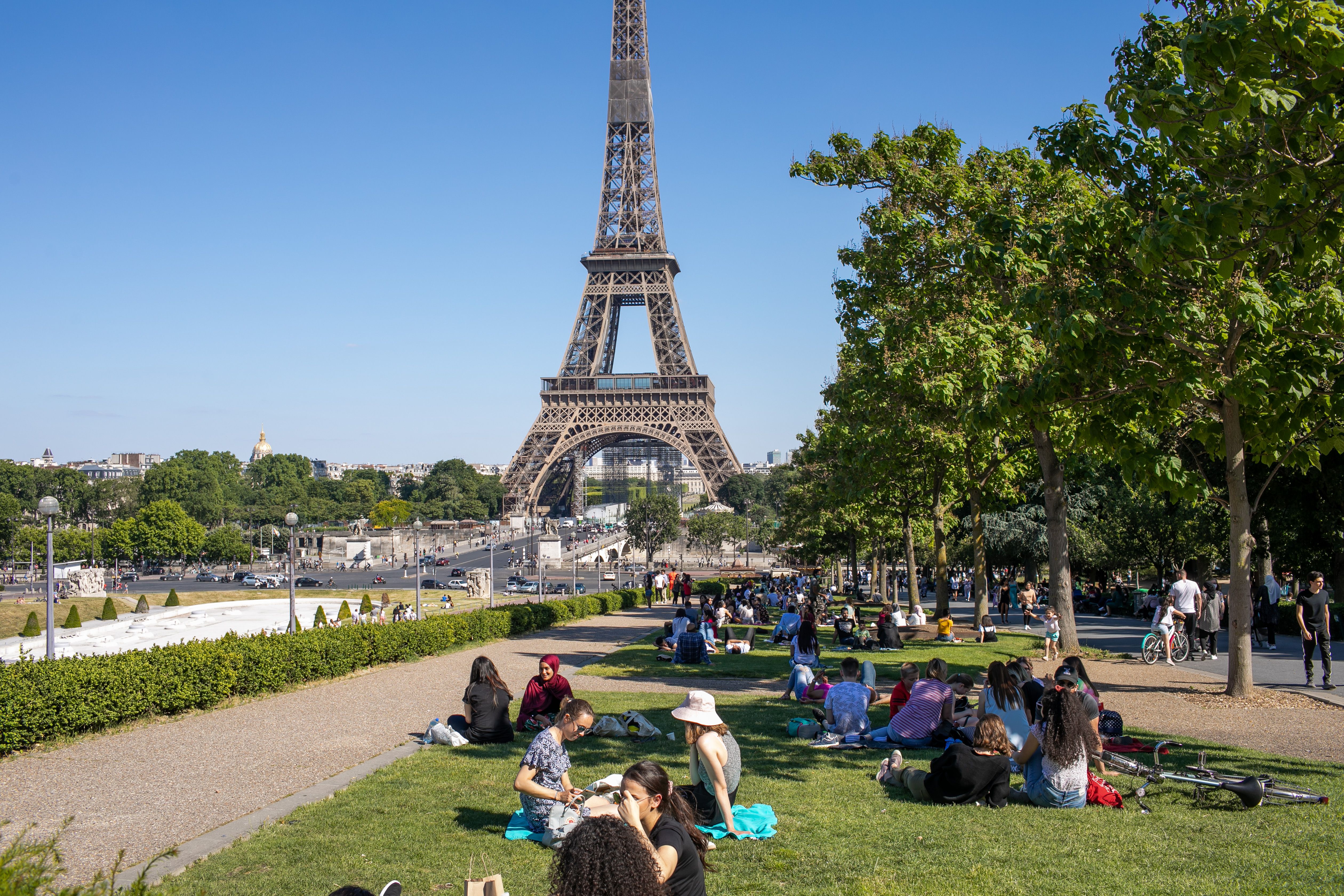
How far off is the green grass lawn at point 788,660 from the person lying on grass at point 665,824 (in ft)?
32.4

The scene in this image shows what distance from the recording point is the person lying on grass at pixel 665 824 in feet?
14.6

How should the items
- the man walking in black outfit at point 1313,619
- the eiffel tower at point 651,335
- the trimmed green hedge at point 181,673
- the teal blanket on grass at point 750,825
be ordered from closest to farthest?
the teal blanket on grass at point 750,825
the trimmed green hedge at point 181,673
the man walking in black outfit at point 1313,619
the eiffel tower at point 651,335

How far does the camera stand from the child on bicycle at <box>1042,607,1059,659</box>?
53.3ft

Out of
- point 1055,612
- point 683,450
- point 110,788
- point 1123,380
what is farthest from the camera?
point 683,450

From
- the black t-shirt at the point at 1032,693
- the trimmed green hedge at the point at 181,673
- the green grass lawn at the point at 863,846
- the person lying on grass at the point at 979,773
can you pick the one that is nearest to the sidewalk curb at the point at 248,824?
the green grass lawn at the point at 863,846

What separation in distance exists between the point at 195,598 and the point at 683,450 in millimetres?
37505

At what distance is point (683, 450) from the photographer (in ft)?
255

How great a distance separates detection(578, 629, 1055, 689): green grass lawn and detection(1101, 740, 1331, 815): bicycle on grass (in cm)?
644

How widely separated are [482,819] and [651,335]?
74074 millimetres

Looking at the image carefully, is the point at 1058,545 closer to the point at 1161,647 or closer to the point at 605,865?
the point at 1161,647

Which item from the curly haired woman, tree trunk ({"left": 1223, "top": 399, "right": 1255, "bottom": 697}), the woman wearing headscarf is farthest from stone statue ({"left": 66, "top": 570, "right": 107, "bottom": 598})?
the curly haired woman

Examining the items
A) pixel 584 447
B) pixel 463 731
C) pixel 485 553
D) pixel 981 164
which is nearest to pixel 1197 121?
pixel 463 731

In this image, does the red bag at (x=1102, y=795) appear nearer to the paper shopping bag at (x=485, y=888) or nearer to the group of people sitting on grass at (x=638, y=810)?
the group of people sitting on grass at (x=638, y=810)

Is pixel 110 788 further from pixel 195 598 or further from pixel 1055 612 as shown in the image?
pixel 195 598
